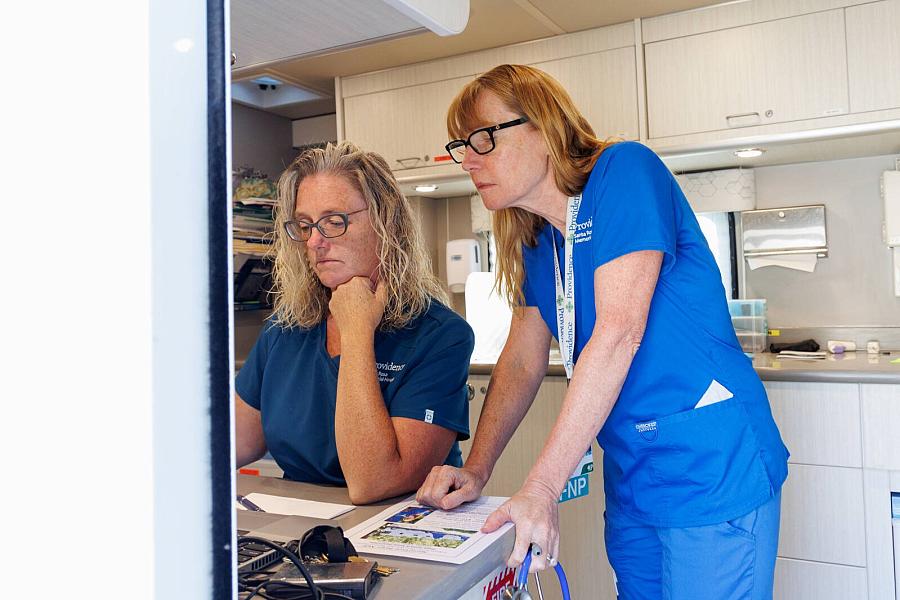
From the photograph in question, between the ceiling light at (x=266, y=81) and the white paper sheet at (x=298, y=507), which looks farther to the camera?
Result: the ceiling light at (x=266, y=81)

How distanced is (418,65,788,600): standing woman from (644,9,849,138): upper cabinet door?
1.67m

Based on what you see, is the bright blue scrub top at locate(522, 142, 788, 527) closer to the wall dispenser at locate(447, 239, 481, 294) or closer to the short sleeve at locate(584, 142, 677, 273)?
the short sleeve at locate(584, 142, 677, 273)

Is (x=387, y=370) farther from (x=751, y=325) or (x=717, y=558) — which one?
(x=751, y=325)

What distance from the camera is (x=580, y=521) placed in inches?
105

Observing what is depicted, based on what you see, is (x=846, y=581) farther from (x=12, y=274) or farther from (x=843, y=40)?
(x=12, y=274)

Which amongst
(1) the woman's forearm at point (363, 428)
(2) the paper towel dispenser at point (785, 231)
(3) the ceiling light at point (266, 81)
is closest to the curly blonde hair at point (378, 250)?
(1) the woman's forearm at point (363, 428)

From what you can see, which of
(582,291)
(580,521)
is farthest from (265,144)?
(582,291)

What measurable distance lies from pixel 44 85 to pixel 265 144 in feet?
12.8

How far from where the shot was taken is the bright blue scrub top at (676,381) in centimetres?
117

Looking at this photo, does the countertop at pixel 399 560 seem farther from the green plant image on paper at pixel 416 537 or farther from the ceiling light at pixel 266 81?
the ceiling light at pixel 266 81

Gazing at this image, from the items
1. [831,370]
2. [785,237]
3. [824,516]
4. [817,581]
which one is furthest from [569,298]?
[785,237]

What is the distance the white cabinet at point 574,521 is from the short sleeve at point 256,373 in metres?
1.33

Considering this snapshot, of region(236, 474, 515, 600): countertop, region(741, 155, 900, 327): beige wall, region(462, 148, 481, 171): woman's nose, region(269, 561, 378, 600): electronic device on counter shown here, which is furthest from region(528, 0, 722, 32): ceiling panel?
region(269, 561, 378, 600): electronic device on counter

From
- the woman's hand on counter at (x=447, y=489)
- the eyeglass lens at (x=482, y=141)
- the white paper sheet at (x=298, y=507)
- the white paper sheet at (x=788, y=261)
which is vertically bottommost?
the white paper sheet at (x=298, y=507)
